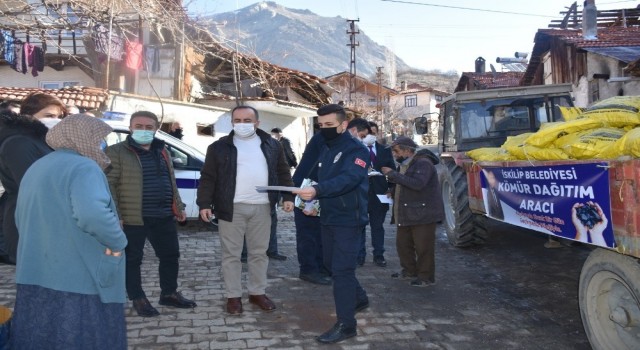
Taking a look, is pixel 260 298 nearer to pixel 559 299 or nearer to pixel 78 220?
pixel 78 220

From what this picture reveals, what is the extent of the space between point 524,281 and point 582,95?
41.0 ft

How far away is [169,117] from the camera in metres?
15.3

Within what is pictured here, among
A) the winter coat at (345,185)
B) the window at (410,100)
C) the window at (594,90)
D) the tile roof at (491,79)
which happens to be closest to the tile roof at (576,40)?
the window at (594,90)

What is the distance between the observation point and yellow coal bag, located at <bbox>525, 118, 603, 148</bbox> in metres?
3.91

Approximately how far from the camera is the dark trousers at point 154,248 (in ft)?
14.3

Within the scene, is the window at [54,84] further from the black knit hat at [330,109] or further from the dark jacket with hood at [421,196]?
the black knit hat at [330,109]

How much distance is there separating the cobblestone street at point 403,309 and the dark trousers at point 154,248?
23 cm

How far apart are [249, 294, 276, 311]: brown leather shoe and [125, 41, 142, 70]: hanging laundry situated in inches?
487

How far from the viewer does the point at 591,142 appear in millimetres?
3543

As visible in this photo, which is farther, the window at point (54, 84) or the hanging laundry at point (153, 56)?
the window at point (54, 84)

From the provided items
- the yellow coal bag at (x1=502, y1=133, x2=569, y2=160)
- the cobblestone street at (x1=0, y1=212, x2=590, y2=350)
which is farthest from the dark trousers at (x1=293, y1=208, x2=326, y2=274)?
the yellow coal bag at (x1=502, y1=133, x2=569, y2=160)

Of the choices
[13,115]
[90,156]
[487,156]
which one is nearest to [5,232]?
[13,115]

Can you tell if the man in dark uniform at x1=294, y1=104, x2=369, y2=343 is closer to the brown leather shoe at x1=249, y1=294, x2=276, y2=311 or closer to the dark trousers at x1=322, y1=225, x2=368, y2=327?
the dark trousers at x1=322, y1=225, x2=368, y2=327

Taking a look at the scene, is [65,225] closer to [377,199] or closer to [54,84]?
[377,199]
